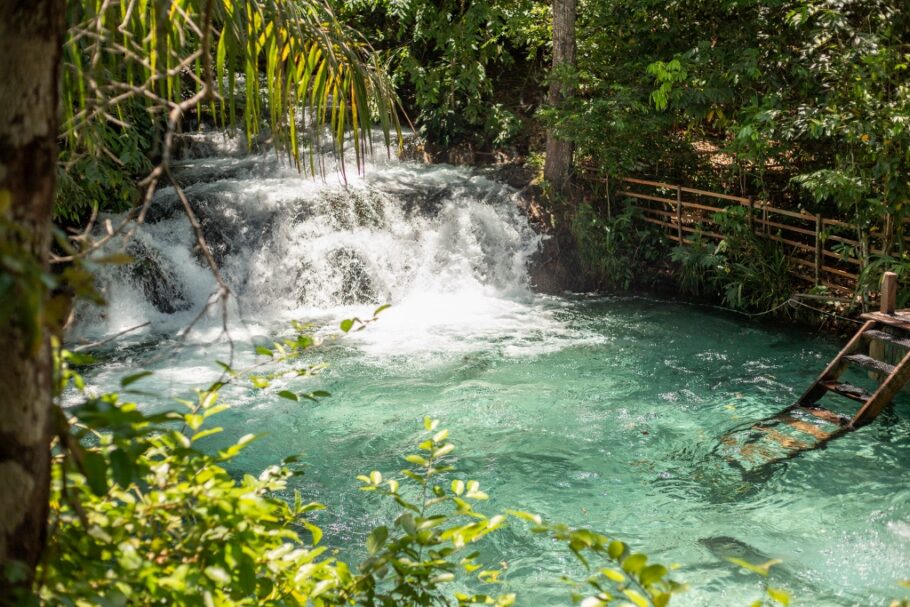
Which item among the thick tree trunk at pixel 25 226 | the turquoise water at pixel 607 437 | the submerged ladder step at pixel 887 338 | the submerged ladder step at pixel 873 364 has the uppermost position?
the thick tree trunk at pixel 25 226

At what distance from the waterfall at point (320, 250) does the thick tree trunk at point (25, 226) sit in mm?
8857

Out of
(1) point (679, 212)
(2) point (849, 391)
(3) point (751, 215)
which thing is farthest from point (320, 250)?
(2) point (849, 391)

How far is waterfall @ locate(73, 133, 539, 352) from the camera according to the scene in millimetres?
10578

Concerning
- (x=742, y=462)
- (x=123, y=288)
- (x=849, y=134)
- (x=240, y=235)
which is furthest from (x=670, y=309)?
(x=123, y=288)

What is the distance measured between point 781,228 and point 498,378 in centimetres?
436

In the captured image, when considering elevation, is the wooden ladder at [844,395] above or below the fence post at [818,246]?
below

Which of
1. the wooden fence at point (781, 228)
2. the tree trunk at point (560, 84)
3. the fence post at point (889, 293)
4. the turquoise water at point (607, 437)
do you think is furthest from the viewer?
the tree trunk at point (560, 84)

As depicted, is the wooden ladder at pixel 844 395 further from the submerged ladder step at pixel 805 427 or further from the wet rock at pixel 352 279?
the wet rock at pixel 352 279

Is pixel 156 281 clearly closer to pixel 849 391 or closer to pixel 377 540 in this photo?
pixel 849 391

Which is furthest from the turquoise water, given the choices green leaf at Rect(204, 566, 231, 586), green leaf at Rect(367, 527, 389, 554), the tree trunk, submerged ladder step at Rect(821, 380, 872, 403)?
the tree trunk

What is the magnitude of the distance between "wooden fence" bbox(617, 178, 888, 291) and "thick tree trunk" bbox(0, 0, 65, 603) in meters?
8.89

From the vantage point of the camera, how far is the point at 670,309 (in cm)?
1091

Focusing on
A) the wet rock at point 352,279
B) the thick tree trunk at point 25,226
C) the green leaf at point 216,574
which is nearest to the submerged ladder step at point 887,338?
the green leaf at point 216,574

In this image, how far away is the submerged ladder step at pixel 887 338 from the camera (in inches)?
253
